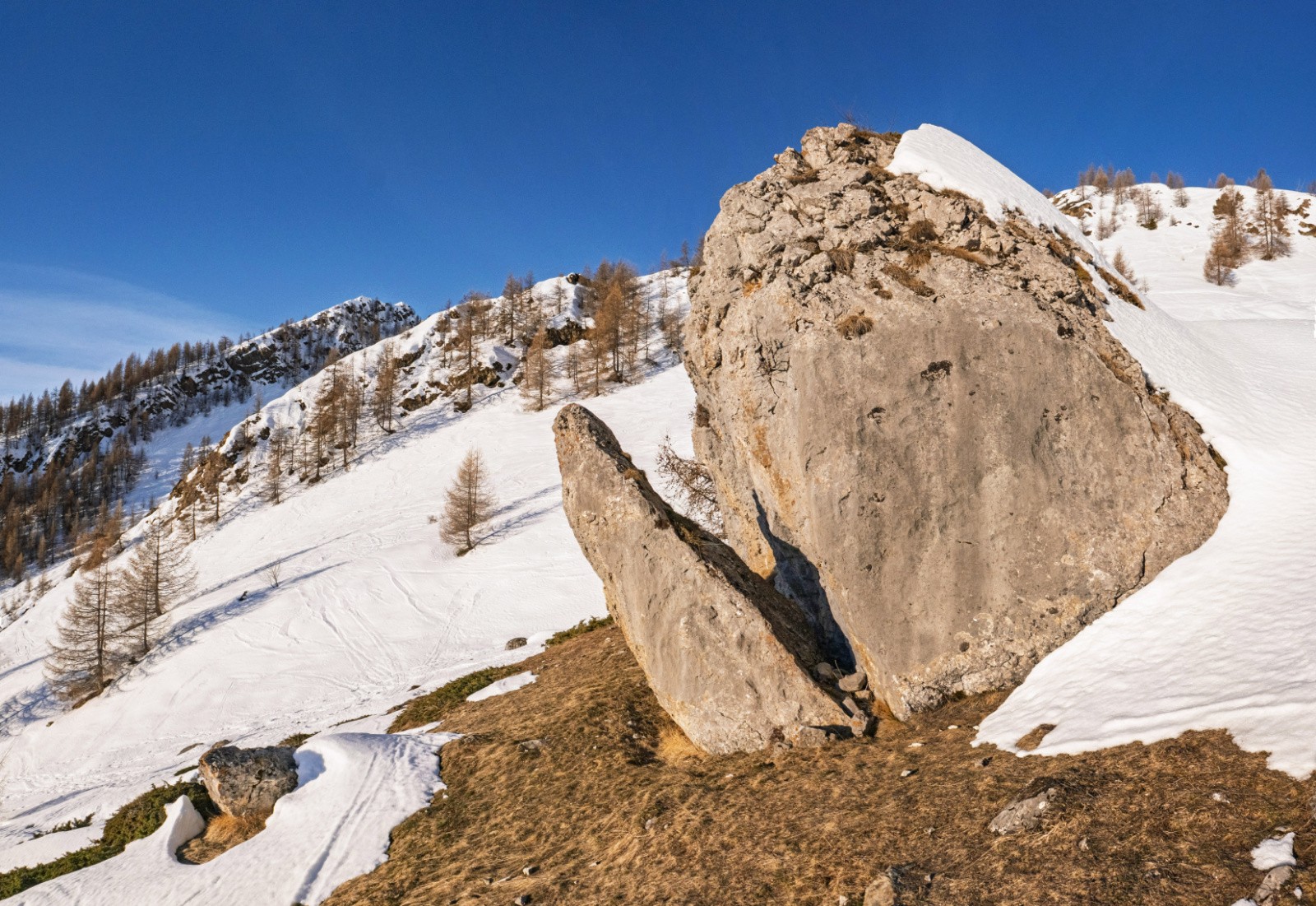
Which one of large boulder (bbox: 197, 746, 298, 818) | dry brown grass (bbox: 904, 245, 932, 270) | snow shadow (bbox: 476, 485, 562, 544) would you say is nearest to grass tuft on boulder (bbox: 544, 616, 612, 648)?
large boulder (bbox: 197, 746, 298, 818)

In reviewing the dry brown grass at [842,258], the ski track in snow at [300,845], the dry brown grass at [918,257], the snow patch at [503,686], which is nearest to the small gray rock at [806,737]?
the ski track in snow at [300,845]

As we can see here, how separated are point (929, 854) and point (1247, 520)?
8181mm

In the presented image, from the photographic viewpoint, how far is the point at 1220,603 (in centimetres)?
815

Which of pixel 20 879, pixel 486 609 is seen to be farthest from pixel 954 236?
pixel 486 609

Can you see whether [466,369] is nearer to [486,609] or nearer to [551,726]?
[486,609]

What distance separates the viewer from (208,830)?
11.8m

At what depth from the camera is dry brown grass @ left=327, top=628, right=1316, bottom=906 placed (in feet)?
15.6

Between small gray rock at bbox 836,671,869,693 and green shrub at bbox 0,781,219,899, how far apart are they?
1275 centimetres

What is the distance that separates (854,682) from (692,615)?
3.10 metres

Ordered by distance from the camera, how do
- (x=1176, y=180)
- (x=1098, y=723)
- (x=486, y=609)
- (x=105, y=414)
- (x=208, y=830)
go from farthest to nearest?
1. (x=105, y=414)
2. (x=1176, y=180)
3. (x=486, y=609)
4. (x=208, y=830)
5. (x=1098, y=723)

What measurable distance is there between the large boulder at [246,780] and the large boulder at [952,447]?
11.1 metres

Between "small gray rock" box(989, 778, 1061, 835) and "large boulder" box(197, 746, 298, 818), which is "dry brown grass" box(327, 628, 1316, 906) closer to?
"small gray rock" box(989, 778, 1061, 835)

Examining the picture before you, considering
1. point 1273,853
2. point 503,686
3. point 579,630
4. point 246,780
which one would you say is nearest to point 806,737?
point 1273,853

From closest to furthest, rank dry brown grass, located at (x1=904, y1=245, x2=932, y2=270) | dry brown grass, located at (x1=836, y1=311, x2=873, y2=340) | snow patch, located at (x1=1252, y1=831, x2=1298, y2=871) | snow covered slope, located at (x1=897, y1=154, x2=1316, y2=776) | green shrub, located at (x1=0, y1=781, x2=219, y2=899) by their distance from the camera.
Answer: snow patch, located at (x1=1252, y1=831, x2=1298, y2=871) → snow covered slope, located at (x1=897, y1=154, x2=1316, y2=776) → dry brown grass, located at (x1=836, y1=311, x2=873, y2=340) → dry brown grass, located at (x1=904, y1=245, x2=932, y2=270) → green shrub, located at (x1=0, y1=781, x2=219, y2=899)
